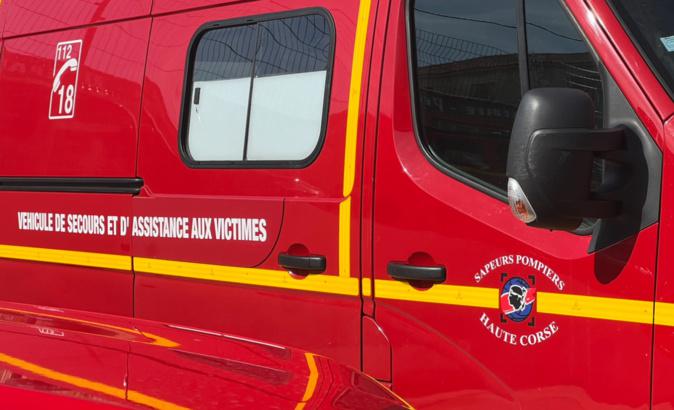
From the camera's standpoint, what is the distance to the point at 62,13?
5082 mm

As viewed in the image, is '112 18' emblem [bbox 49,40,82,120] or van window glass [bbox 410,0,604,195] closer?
van window glass [bbox 410,0,604,195]

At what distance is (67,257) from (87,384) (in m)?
2.86

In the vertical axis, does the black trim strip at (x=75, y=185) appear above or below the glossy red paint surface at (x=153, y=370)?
above

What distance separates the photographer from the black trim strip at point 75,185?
15.1 ft

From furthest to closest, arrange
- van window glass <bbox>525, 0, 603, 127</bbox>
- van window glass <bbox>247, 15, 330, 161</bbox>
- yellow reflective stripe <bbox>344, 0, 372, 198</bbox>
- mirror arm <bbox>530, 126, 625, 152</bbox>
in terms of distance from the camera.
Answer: van window glass <bbox>247, 15, 330, 161</bbox> < yellow reflective stripe <bbox>344, 0, 372, 198</bbox> < van window glass <bbox>525, 0, 603, 127</bbox> < mirror arm <bbox>530, 126, 625, 152</bbox>

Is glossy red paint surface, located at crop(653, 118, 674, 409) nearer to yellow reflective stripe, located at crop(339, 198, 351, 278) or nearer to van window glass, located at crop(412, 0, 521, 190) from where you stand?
van window glass, located at crop(412, 0, 521, 190)

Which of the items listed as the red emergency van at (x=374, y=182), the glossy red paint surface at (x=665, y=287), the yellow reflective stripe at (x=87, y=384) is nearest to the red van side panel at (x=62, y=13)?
the red emergency van at (x=374, y=182)

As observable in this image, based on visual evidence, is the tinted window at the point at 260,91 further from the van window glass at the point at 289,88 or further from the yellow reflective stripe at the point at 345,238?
the yellow reflective stripe at the point at 345,238

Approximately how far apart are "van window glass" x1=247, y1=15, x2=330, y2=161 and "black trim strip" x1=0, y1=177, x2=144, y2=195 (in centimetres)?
70

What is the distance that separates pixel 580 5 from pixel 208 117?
1.74 meters

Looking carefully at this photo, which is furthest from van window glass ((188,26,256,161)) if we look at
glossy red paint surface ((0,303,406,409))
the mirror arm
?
the mirror arm

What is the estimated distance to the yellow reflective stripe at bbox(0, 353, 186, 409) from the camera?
2.08m

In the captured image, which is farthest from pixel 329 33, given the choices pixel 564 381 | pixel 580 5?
pixel 564 381

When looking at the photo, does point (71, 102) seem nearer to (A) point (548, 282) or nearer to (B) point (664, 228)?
(A) point (548, 282)
